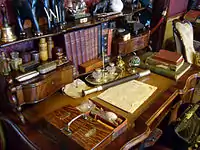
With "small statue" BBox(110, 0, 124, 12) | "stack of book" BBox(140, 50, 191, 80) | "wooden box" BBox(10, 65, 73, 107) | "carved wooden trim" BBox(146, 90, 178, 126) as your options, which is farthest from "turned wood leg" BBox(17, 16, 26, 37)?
"stack of book" BBox(140, 50, 191, 80)

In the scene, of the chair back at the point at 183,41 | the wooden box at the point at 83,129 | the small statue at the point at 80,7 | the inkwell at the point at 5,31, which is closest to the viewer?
the wooden box at the point at 83,129

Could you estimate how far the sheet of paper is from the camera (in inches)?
51.6

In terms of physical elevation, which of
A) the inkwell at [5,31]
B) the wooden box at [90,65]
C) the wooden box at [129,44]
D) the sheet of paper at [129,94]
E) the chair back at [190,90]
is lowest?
the chair back at [190,90]

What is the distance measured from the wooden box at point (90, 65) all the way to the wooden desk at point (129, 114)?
19cm

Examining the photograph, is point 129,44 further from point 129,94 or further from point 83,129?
point 83,129

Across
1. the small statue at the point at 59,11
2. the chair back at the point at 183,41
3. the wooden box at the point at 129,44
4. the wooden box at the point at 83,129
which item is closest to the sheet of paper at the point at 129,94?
the wooden box at the point at 83,129

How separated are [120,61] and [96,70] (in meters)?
0.26

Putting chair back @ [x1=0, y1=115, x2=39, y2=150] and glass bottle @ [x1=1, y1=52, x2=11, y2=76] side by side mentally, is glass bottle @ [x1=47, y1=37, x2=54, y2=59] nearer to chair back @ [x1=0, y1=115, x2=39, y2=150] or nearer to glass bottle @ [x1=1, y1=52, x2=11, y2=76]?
glass bottle @ [x1=1, y1=52, x2=11, y2=76]

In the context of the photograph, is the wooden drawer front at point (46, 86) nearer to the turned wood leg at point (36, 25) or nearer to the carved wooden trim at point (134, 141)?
the turned wood leg at point (36, 25)

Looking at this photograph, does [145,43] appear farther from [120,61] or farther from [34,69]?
[34,69]

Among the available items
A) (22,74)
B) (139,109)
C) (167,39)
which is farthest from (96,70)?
(167,39)

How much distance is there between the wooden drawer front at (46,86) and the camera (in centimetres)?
115

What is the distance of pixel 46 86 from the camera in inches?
47.9

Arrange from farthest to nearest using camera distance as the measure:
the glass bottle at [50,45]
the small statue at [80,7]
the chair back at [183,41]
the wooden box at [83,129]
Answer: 1. the chair back at [183,41]
2. the small statue at [80,7]
3. the glass bottle at [50,45]
4. the wooden box at [83,129]
